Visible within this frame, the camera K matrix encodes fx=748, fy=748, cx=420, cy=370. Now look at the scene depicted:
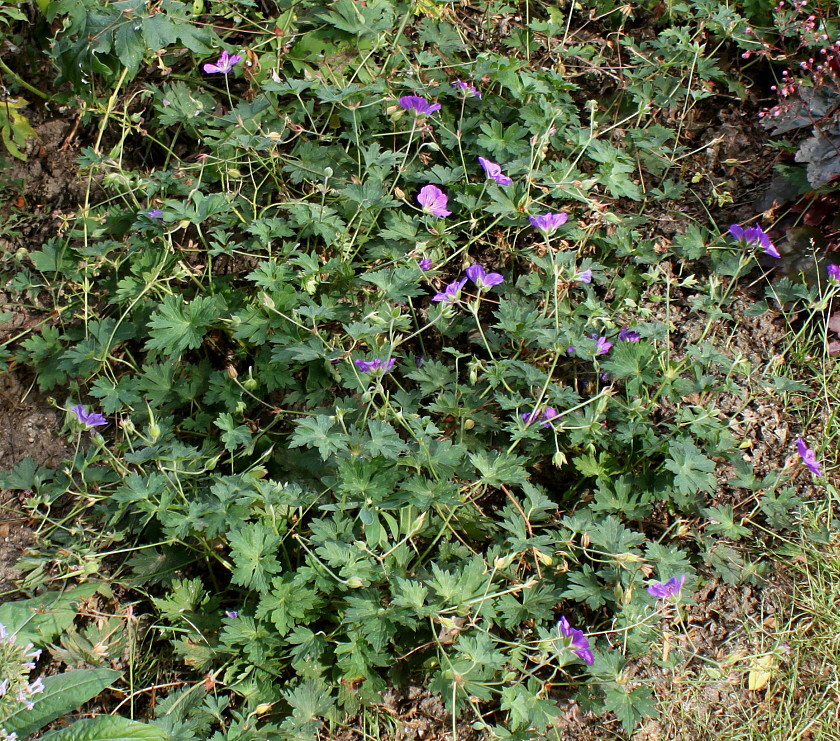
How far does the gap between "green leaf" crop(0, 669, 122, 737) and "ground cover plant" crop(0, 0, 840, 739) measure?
0.02 m

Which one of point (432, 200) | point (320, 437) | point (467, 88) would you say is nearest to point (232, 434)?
point (320, 437)

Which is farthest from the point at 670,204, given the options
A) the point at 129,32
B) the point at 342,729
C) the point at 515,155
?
the point at 342,729

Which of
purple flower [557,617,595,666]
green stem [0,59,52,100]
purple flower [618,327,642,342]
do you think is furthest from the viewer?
green stem [0,59,52,100]

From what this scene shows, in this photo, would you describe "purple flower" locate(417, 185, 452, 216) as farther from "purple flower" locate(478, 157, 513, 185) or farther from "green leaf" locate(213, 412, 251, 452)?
"green leaf" locate(213, 412, 251, 452)

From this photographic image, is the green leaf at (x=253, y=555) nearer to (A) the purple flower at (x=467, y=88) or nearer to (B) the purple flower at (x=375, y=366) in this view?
(B) the purple flower at (x=375, y=366)

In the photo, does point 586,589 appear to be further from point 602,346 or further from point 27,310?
point 27,310

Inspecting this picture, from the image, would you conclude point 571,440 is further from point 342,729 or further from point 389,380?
point 342,729

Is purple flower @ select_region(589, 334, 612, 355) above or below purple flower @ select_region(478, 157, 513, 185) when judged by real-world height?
below

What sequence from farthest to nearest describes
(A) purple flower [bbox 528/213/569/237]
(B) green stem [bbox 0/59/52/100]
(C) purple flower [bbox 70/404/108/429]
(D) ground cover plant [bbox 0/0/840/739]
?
(B) green stem [bbox 0/59/52/100] < (A) purple flower [bbox 528/213/569/237] < (C) purple flower [bbox 70/404/108/429] < (D) ground cover plant [bbox 0/0/840/739]

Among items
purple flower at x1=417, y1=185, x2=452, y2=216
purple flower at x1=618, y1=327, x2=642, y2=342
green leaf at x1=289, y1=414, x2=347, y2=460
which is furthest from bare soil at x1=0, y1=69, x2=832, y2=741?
purple flower at x1=417, y1=185, x2=452, y2=216

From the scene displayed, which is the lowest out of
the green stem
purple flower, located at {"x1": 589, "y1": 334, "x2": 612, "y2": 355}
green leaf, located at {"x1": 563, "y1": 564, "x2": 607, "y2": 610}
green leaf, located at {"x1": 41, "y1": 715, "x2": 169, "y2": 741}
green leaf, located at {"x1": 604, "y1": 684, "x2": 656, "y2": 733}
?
green leaf, located at {"x1": 604, "y1": 684, "x2": 656, "y2": 733}

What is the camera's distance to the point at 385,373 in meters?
2.06

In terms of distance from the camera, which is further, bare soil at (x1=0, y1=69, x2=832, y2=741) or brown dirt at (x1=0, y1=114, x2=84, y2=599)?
brown dirt at (x1=0, y1=114, x2=84, y2=599)

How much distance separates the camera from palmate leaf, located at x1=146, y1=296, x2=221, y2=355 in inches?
83.7
